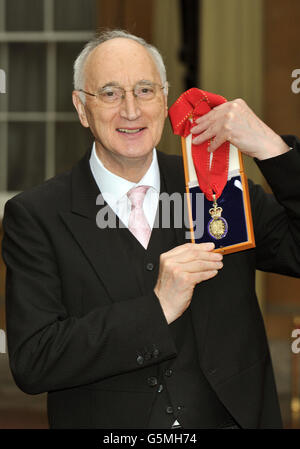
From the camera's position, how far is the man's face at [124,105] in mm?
1465

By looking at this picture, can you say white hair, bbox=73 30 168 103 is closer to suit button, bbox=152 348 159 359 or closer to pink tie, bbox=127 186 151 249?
pink tie, bbox=127 186 151 249

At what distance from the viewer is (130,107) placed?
1476 mm

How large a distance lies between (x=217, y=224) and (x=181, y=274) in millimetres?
172

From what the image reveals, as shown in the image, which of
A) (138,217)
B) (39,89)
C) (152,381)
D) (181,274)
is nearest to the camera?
(181,274)

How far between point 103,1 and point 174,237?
186 inches

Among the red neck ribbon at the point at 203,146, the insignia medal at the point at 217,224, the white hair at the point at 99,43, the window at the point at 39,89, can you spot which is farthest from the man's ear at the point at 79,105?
the window at the point at 39,89

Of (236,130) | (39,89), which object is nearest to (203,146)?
(236,130)

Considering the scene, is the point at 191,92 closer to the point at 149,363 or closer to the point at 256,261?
the point at 256,261

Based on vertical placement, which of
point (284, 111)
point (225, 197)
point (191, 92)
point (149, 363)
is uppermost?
point (284, 111)

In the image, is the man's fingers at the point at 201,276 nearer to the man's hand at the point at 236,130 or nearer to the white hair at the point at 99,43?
the man's hand at the point at 236,130

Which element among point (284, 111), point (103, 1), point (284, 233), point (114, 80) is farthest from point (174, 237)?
point (103, 1)

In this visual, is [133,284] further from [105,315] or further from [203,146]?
A: [203,146]

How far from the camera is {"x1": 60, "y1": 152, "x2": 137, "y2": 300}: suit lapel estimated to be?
4.75 feet

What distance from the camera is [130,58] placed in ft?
4.82
